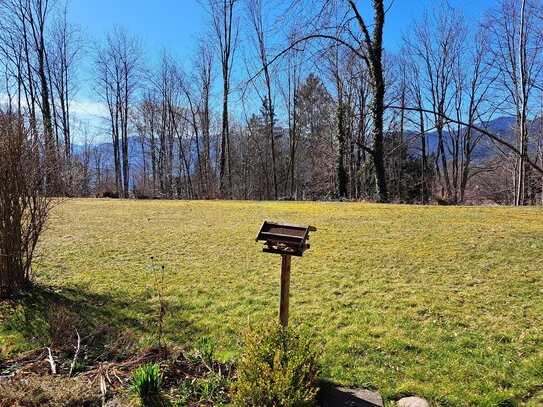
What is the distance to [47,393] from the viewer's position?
2.12 m

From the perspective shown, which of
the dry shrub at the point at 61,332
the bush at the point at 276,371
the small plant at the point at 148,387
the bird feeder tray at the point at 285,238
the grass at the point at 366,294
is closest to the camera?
the bush at the point at 276,371

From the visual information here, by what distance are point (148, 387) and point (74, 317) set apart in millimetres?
2044

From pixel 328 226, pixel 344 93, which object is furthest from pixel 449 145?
pixel 328 226

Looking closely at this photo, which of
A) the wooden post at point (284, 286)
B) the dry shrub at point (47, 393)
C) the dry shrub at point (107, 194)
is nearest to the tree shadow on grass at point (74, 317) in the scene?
the dry shrub at point (47, 393)

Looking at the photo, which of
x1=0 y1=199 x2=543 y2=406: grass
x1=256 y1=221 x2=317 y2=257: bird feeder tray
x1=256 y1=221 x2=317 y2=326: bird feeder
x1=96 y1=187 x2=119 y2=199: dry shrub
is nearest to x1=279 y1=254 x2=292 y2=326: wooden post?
x1=256 y1=221 x2=317 y2=326: bird feeder

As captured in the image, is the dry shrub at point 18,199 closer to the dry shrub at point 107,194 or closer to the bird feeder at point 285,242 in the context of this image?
the bird feeder at point 285,242

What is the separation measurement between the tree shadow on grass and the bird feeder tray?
1.58m

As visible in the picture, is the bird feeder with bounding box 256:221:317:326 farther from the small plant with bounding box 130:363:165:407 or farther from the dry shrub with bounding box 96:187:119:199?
the dry shrub with bounding box 96:187:119:199

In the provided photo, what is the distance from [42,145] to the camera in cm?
418

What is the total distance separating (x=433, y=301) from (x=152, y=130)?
1154 inches

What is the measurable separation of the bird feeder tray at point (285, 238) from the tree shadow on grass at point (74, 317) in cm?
158

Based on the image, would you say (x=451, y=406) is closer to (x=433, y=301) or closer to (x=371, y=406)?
(x=371, y=406)

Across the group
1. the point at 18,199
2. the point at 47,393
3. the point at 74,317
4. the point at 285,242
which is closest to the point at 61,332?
the point at 74,317

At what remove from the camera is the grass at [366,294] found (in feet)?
9.20
